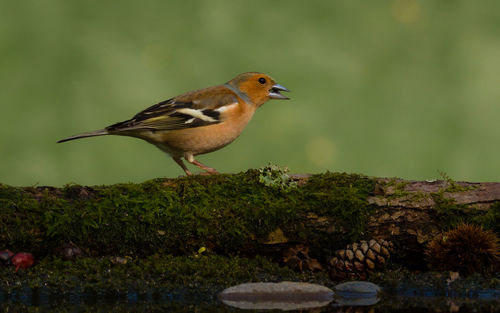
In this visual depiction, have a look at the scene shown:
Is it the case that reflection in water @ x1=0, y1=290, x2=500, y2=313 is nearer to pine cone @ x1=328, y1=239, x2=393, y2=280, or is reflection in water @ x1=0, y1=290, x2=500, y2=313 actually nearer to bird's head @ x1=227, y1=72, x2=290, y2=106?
pine cone @ x1=328, y1=239, x2=393, y2=280

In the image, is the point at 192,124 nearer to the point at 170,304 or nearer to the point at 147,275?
the point at 147,275

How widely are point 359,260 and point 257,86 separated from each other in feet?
→ 10.2

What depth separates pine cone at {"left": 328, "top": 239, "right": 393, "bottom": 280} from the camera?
5227 millimetres

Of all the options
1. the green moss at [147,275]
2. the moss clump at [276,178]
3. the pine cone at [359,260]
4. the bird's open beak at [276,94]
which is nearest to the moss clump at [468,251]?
the pine cone at [359,260]

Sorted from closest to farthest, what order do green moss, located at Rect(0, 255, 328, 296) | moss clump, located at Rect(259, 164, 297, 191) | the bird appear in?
green moss, located at Rect(0, 255, 328, 296) → moss clump, located at Rect(259, 164, 297, 191) → the bird

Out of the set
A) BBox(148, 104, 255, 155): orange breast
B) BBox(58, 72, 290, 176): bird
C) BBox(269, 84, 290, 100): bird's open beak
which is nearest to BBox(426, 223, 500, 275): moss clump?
BBox(58, 72, 290, 176): bird

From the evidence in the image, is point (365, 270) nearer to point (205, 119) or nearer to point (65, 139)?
point (205, 119)

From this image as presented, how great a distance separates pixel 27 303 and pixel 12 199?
3.86 feet

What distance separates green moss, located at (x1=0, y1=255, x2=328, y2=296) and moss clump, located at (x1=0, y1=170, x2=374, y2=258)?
16cm

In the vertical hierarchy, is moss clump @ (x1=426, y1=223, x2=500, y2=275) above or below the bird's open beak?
below

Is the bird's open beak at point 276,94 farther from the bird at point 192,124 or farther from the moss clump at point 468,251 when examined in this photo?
the moss clump at point 468,251

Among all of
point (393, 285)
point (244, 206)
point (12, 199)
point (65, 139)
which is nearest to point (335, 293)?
point (393, 285)

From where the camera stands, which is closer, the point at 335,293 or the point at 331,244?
the point at 335,293

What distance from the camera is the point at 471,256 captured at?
5.11 metres
